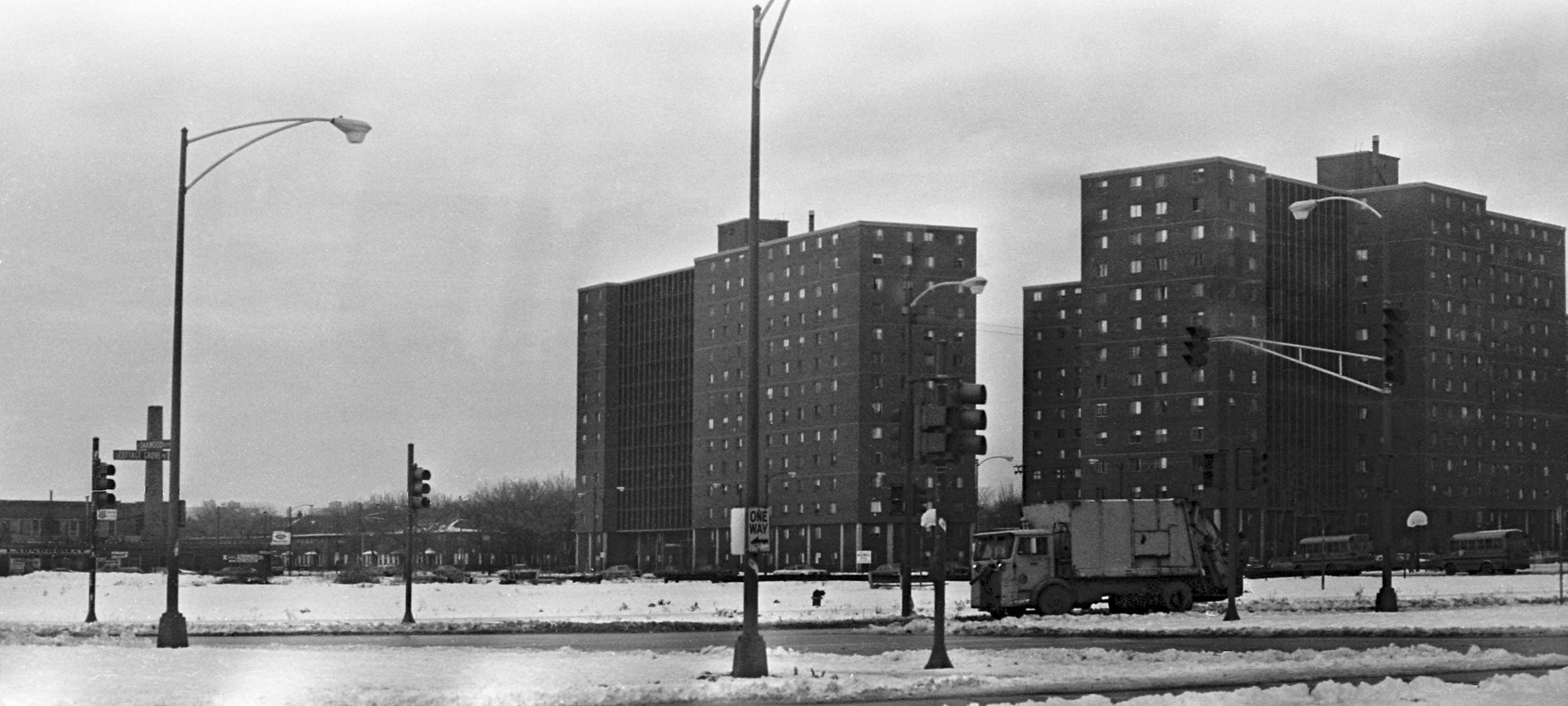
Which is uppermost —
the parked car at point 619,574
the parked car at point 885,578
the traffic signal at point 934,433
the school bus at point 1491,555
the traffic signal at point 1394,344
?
the traffic signal at point 1394,344

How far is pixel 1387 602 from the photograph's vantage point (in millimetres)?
48906

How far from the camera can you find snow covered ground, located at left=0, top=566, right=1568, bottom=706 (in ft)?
71.2

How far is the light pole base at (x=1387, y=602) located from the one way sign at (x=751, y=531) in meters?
28.2

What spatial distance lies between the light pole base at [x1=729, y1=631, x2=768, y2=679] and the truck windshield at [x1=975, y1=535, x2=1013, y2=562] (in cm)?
2562

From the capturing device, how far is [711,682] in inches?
936

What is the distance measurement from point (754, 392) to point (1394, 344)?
25583 millimetres

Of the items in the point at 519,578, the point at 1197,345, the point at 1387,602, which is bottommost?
the point at 519,578

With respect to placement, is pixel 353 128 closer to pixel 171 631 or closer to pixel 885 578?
pixel 171 631

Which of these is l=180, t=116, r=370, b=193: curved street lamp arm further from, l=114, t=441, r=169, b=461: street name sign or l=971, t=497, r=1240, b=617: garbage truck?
l=971, t=497, r=1240, b=617: garbage truck

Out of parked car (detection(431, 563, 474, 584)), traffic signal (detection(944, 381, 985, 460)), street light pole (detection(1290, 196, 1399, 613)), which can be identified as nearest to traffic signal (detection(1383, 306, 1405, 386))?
street light pole (detection(1290, 196, 1399, 613))

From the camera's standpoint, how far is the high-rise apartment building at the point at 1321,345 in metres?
167

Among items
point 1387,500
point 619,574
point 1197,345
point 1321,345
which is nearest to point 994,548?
point 1197,345

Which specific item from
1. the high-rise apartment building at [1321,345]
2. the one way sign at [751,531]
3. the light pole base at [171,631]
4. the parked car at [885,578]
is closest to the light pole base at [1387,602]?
the one way sign at [751,531]

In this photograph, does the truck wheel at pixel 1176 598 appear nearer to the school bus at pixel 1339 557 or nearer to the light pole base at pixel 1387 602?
the light pole base at pixel 1387 602
